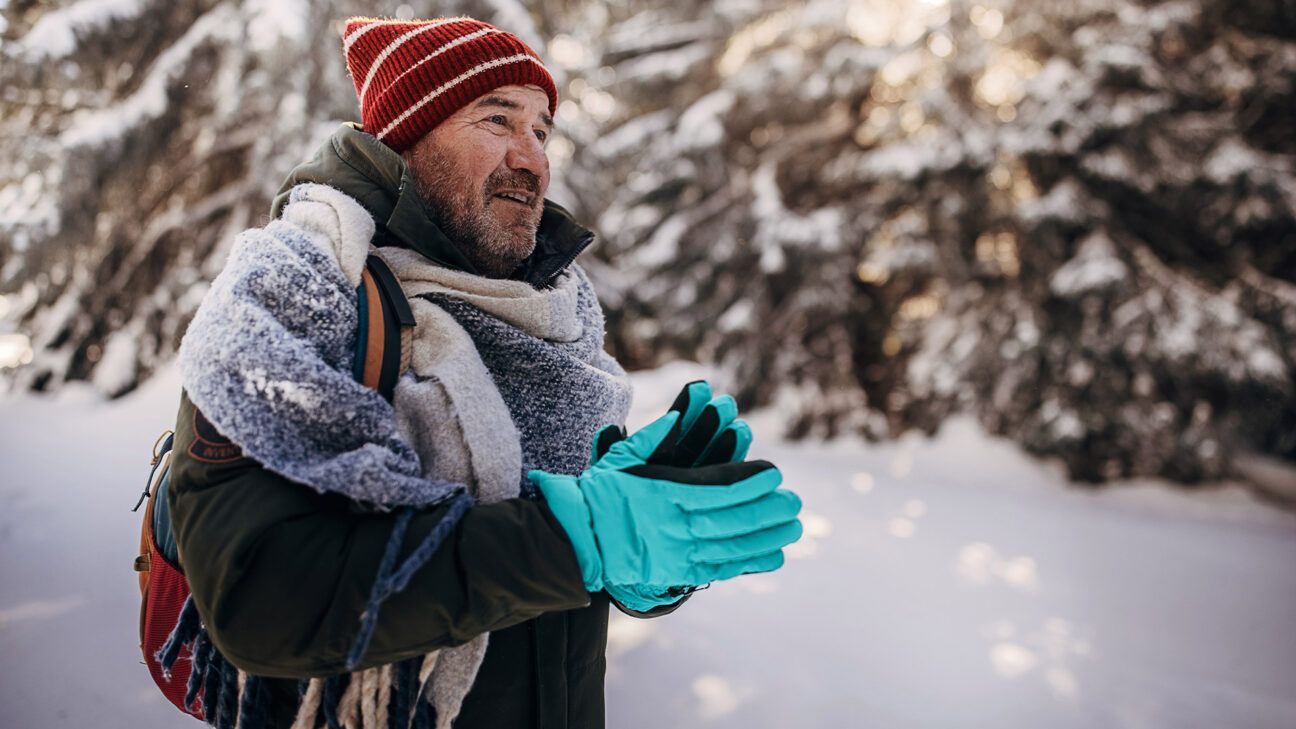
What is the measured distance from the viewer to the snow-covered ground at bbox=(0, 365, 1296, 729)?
2.95 metres

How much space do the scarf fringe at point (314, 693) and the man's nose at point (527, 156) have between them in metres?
1.08

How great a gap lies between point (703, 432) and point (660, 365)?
9.06 meters

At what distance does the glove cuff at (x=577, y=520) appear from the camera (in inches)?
39.9

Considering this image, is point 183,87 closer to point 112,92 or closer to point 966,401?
point 112,92

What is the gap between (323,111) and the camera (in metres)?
5.77

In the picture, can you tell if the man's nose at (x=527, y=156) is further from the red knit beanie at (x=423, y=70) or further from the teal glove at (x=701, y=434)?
the teal glove at (x=701, y=434)

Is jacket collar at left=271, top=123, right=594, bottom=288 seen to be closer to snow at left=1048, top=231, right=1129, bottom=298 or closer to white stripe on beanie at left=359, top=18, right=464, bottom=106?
white stripe on beanie at left=359, top=18, right=464, bottom=106

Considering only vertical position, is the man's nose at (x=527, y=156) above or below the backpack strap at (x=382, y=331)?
above

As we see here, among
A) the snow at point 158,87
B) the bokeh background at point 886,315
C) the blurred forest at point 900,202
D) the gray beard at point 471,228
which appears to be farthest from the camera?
the blurred forest at point 900,202

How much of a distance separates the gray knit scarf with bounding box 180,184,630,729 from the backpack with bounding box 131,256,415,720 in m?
0.03

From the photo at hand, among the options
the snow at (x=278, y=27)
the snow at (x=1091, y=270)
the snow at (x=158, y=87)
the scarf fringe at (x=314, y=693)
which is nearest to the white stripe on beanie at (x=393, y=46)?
the scarf fringe at (x=314, y=693)

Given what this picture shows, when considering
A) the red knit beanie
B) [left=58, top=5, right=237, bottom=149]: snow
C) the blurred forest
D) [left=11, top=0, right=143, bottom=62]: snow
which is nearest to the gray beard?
the red knit beanie

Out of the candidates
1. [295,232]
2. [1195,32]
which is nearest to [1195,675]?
[295,232]

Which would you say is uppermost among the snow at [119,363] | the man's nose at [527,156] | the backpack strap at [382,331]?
the man's nose at [527,156]
